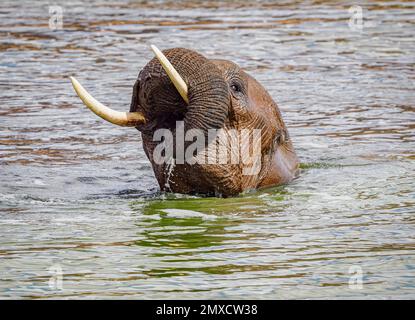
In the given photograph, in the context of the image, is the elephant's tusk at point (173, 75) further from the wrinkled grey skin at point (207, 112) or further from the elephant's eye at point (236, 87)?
the elephant's eye at point (236, 87)

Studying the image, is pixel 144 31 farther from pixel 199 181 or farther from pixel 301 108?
pixel 199 181

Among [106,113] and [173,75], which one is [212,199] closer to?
[106,113]

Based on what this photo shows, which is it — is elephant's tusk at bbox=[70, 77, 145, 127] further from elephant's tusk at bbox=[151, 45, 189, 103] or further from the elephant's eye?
the elephant's eye

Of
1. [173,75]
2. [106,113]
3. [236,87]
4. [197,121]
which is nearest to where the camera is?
[173,75]

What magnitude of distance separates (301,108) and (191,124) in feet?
17.8

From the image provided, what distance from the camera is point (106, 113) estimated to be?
9672 millimetres

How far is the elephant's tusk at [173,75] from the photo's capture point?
9.20 meters

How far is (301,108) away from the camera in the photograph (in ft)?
48.5

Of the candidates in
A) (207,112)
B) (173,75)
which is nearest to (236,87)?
(207,112)

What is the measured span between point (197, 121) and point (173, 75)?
0.42 m

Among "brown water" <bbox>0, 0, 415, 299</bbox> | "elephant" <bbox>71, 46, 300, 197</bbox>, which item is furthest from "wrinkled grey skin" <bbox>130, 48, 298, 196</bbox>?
"brown water" <bbox>0, 0, 415, 299</bbox>

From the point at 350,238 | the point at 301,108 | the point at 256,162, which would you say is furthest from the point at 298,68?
the point at 350,238

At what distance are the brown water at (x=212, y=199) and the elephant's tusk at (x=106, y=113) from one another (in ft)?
2.44

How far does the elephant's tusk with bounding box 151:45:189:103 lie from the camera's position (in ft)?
30.2
